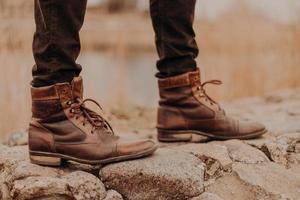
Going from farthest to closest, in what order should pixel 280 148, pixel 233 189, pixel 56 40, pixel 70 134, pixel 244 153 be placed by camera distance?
1. pixel 280 148
2. pixel 244 153
3. pixel 233 189
4. pixel 70 134
5. pixel 56 40

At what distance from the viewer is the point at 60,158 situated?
178 centimetres

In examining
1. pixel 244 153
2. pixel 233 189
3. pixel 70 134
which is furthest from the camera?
pixel 244 153

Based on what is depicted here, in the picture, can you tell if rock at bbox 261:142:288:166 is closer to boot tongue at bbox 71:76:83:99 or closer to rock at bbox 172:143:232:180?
rock at bbox 172:143:232:180

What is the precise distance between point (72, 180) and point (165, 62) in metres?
0.58

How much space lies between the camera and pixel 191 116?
211cm

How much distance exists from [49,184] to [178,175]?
38cm

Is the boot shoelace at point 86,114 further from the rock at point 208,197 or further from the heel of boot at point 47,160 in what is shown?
the rock at point 208,197

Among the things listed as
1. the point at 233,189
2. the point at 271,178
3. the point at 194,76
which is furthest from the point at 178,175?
the point at 194,76

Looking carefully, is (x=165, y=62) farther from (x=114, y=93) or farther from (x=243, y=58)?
(x=243, y=58)

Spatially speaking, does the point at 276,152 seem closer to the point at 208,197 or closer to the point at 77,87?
the point at 208,197

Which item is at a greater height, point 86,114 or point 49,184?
point 86,114

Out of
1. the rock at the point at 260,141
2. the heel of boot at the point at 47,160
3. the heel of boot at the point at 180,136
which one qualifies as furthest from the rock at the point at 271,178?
the heel of boot at the point at 47,160

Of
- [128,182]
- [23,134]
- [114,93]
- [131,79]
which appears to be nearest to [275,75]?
[114,93]

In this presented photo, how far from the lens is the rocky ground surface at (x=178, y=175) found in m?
1.71
